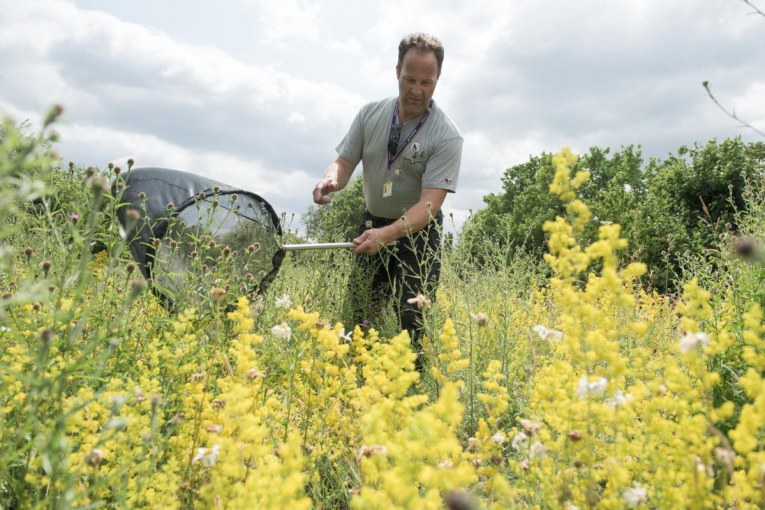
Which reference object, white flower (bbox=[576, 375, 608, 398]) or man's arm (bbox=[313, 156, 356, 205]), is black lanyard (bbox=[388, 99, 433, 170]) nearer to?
man's arm (bbox=[313, 156, 356, 205])

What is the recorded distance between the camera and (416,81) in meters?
3.86

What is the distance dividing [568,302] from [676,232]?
17.3 m

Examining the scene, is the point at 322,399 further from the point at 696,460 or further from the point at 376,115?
the point at 376,115

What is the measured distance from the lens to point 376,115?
430 centimetres

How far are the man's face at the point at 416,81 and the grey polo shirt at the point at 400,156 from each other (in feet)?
0.40

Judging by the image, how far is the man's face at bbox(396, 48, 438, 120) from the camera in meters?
3.79

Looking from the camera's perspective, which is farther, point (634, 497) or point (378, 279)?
point (378, 279)

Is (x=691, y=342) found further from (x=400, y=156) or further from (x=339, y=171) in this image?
(x=339, y=171)

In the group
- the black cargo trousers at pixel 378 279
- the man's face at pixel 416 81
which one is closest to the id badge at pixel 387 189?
the black cargo trousers at pixel 378 279

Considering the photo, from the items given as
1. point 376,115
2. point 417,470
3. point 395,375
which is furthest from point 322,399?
point 376,115

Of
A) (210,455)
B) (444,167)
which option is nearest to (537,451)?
Answer: (210,455)

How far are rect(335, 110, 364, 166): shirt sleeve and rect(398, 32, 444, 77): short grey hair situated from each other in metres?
0.62

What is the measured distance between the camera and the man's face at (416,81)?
3785mm

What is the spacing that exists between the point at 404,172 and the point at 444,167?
1.16 feet
